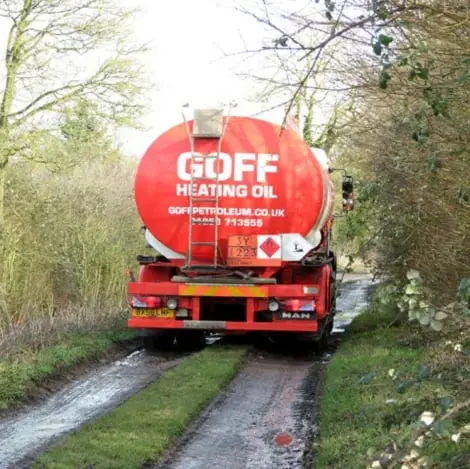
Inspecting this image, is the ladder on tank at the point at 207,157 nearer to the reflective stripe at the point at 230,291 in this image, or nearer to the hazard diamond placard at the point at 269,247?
the reflective stripe at the point at 230,291

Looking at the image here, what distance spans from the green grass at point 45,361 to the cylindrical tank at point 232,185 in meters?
2.06

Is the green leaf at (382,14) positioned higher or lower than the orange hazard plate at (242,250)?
higher

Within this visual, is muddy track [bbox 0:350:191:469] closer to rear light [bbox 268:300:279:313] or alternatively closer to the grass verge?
rear light [bbox 268:300:279:313]

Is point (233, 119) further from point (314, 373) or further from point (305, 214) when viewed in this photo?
point (314, 373)

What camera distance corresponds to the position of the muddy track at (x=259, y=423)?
22.2 feet

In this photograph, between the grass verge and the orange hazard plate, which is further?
the orange hazard plate

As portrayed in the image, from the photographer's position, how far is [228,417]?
830cm

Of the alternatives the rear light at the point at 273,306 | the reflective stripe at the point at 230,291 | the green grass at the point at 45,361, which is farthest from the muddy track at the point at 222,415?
the reflective stripe at the point at 230,291

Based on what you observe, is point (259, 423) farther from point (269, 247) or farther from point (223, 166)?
point (223, 166)

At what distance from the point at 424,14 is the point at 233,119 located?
21.1 ft

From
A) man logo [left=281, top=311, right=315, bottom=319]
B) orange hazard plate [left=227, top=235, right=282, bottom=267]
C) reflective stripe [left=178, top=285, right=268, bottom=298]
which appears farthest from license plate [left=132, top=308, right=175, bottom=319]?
man logo [left=281, top=311, right=315, bottom=319]

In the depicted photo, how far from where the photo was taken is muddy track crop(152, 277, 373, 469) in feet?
22.2

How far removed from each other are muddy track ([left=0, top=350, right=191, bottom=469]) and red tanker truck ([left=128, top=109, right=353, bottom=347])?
28.3 inches

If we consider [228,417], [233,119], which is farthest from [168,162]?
[228,417]
